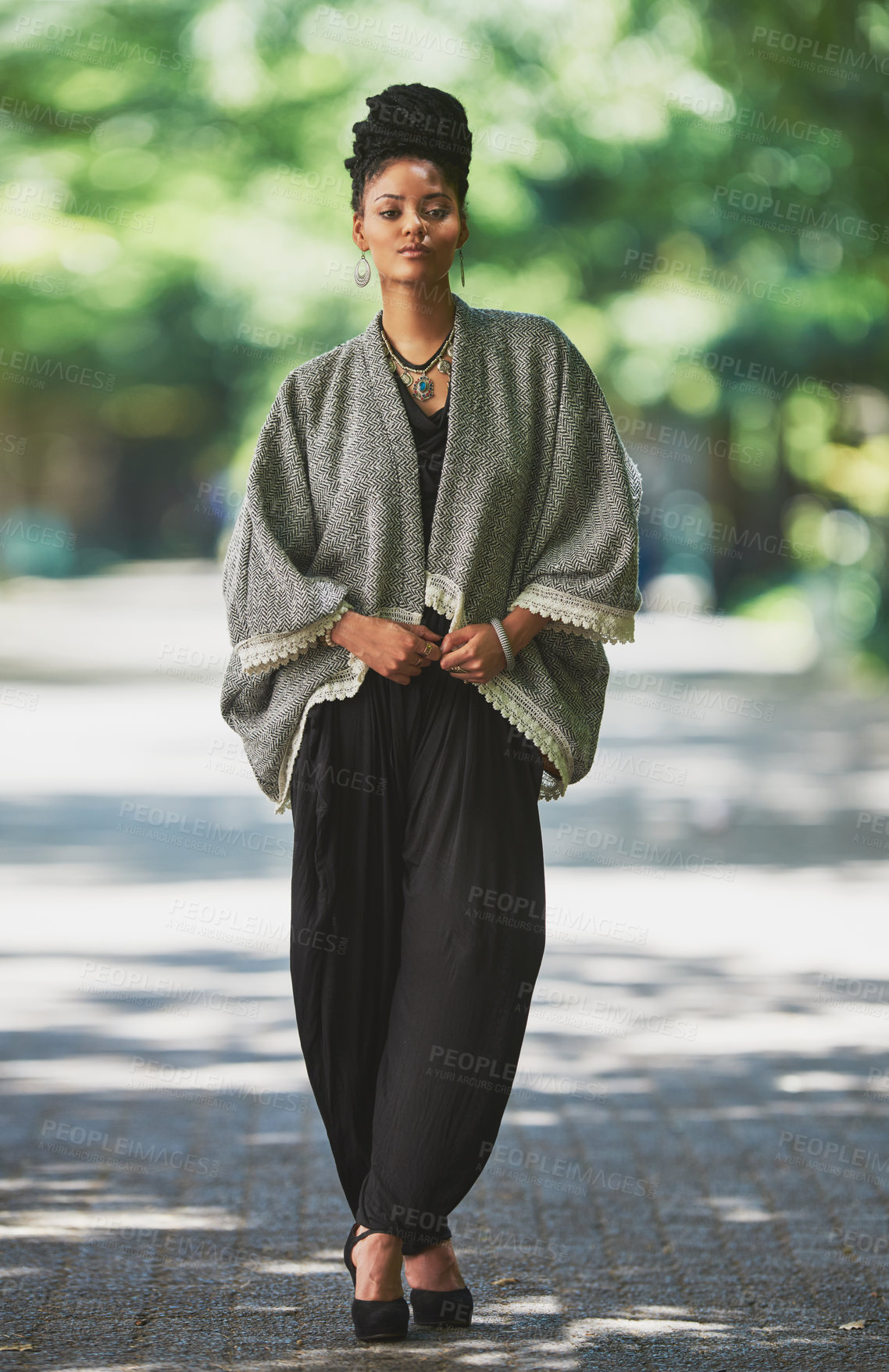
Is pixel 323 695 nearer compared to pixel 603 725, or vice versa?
pixel 323 695

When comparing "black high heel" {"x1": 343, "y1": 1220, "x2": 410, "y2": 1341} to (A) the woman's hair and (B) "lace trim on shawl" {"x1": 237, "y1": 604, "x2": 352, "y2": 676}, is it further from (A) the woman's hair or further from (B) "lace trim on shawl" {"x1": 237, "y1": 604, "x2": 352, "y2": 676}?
(A) the woman's hair

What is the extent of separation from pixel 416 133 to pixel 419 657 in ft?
3.44

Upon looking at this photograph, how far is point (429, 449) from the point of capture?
3.76 meters

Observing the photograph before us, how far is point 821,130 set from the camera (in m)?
14.2

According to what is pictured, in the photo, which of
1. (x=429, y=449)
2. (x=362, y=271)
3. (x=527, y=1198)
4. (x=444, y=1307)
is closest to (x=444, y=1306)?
(x=444, y=1307)

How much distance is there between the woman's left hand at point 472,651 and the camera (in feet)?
11.8

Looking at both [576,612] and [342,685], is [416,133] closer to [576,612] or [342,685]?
[576,612]

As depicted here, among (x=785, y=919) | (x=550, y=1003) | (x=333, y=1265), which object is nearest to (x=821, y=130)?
(x=785, y=919)

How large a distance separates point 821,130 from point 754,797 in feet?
18.0

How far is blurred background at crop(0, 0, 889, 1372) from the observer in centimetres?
435

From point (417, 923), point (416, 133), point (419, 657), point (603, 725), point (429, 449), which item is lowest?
point (603, 725)

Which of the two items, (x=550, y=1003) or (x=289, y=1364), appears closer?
(x=289, y=1364)

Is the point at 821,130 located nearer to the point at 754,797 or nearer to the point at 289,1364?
the point at 754,797

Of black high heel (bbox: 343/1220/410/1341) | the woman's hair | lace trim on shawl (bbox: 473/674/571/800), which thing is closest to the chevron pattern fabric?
lace trim on shawl (bbox: 473/674/571/800)
